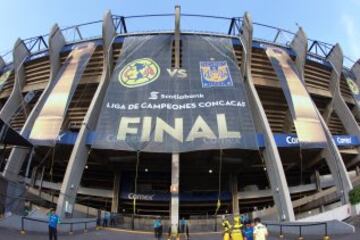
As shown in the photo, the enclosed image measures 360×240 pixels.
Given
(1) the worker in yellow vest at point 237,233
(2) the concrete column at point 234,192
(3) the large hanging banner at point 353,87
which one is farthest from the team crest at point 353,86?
(1) the worker in yellow vest at point 237,233

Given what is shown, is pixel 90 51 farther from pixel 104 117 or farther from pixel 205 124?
pixel 205 124

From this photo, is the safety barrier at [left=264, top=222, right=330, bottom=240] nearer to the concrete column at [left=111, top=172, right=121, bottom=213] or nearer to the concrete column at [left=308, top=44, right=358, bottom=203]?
the concrete column at [left=308, top=44, right=358, bottom=203]

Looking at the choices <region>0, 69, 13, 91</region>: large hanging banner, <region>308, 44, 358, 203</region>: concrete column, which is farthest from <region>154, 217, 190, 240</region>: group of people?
<region>0, 69, 13, 91</region>: large hanging banner

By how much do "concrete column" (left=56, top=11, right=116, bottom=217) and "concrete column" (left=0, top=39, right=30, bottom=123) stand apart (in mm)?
10259

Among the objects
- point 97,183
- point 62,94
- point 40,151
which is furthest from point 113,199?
point 62,94

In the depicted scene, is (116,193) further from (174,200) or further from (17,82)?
(17,82)

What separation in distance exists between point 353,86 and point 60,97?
33.9 metres

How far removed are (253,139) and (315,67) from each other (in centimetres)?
1534

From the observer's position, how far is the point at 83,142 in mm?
37688

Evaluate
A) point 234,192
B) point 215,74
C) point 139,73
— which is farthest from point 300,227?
point 139,73

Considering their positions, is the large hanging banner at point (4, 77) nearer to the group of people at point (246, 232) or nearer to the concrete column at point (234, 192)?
the concrete column at point (234, 192)

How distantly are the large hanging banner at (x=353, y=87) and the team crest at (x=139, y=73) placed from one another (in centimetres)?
2401

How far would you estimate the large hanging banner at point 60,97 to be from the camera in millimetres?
38344

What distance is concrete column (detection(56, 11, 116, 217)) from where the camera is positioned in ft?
118
